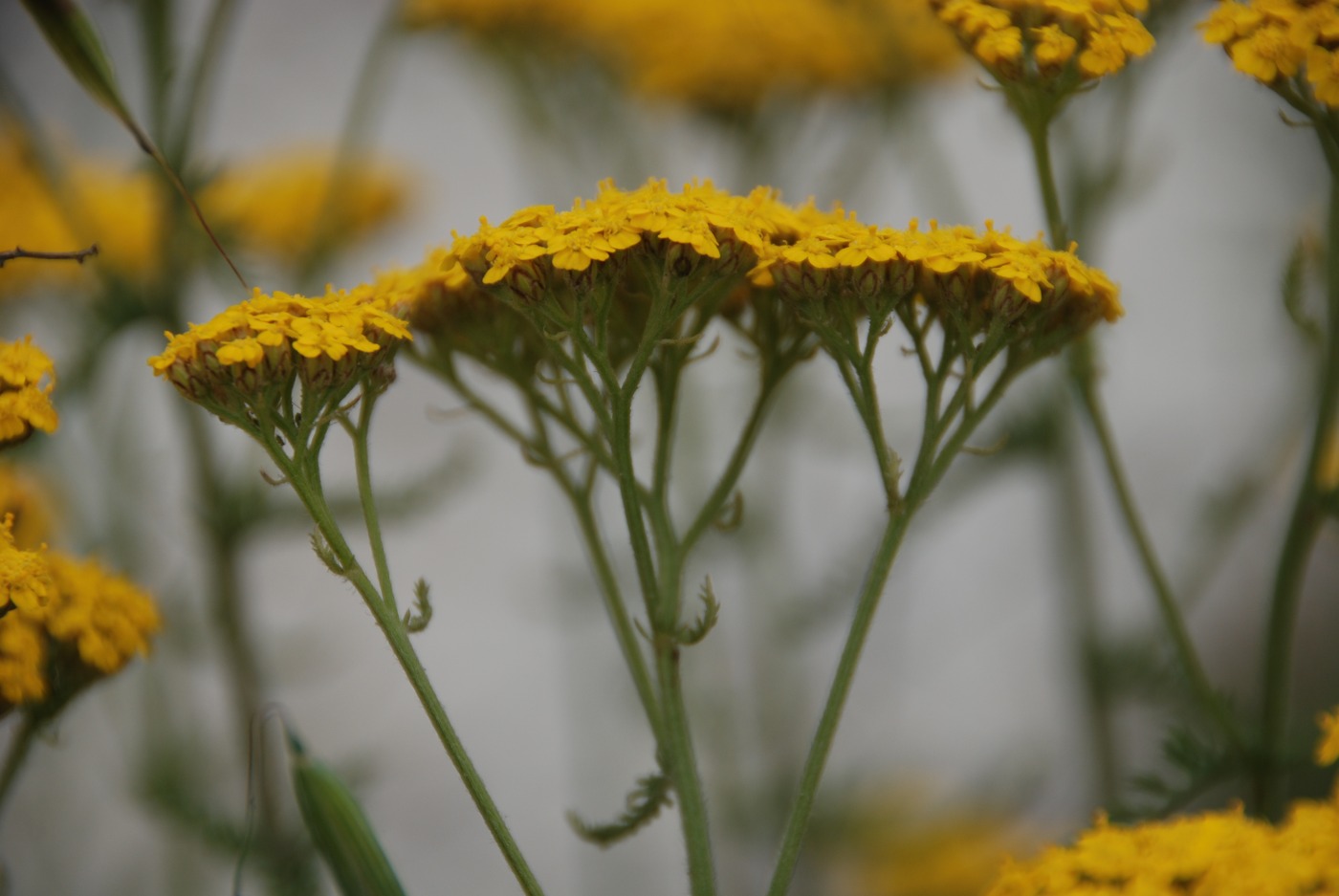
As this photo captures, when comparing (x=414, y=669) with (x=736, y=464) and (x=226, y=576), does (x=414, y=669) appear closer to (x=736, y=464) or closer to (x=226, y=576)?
(x=736, y=464)

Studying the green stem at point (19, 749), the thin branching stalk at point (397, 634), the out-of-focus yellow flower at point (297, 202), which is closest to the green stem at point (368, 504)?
the thin branching stalk at point (397, 634)

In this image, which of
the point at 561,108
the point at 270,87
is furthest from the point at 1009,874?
the point at 270,87

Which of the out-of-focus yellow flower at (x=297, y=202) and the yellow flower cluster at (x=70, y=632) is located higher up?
the out-of-focus yellow flower at (x=297, y=202)

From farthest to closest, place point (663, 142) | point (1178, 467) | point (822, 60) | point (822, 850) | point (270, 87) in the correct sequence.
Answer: point (270, 87)
point (1178, 467)
point (663, 142)
point (822, 850)
point (822, 60)

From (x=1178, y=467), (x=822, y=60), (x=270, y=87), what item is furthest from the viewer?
(x=270, y=87)

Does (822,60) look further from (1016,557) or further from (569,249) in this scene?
(1016,557)

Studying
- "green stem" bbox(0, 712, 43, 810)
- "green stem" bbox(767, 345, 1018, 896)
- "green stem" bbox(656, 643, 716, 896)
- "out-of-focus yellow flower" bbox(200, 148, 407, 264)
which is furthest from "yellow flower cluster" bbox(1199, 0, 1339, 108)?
"out-of-focus yellow flower" bbox(200, 148, 407, 264)

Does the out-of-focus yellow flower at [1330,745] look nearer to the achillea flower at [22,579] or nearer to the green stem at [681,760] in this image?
the green stem at [681,760]
